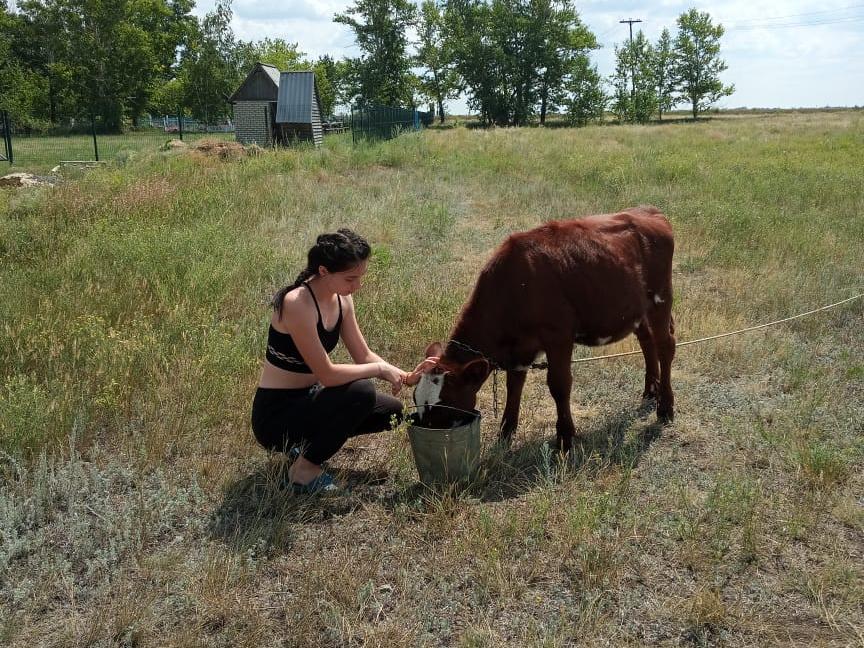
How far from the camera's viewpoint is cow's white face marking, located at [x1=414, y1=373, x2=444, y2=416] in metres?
3.95

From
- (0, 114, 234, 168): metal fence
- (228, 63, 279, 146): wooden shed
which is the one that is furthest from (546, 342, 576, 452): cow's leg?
(228, 63, 279, 146): wooden shed

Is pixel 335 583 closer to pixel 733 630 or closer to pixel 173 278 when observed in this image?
pixel 733 630

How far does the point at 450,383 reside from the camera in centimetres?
406

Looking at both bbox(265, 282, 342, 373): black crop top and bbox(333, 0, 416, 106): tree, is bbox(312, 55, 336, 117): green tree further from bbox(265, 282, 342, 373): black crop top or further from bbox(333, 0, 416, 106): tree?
bbox(265, 282, 342, 373): black crop top

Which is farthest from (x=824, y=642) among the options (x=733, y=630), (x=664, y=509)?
(x=664, y=509)

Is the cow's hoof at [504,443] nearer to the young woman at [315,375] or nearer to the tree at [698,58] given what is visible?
the young woman at [315,375]

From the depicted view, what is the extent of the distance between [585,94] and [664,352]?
64780 millimetres

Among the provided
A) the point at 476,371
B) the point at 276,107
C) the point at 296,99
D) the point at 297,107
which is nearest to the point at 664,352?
the point at 476,371

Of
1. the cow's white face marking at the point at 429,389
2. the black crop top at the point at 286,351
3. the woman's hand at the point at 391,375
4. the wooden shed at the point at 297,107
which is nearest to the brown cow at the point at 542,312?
the cow's white face marking at the point at 429,389

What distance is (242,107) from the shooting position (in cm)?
2922

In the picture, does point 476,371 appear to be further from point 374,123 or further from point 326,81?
point 326,81

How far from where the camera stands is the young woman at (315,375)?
12.1 feet

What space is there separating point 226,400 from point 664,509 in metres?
3.15

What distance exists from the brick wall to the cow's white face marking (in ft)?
89.6
